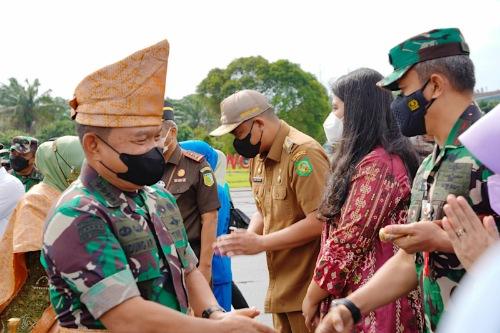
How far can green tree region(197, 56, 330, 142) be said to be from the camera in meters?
55.4

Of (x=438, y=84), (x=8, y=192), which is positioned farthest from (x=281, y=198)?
(x=8, y=192)

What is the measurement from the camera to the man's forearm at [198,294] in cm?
252

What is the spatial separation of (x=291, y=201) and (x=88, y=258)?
2005 millimetres

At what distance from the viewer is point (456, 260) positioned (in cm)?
241

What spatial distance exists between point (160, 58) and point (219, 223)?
310 cm

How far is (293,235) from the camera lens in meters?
3.80

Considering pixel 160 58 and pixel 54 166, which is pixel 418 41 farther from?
pixel 54 166

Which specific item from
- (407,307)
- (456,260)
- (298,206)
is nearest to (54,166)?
(298,206)

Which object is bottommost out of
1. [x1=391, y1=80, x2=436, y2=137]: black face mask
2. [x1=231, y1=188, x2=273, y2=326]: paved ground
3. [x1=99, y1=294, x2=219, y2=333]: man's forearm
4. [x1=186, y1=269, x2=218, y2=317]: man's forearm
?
[x1=231, y1=188, x2=273, y2=326]: paved ground

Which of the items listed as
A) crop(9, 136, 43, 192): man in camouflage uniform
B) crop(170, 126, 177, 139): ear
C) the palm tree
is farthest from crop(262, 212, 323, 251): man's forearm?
the palm tree

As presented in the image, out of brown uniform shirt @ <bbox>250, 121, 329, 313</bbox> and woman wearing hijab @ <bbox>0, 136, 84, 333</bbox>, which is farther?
brown uniform shirt @ <bbox>250, 121, 329, 313</bbox>

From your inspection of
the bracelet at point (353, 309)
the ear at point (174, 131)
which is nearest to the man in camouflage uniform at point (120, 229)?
the bracelet at point (353, 309)

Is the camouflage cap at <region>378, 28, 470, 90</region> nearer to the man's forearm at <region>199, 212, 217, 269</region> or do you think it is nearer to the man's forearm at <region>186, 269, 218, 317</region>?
the man's forearm at <region>186, 269, 218, 317</region>

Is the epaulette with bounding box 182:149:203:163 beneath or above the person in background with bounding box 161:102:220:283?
above
